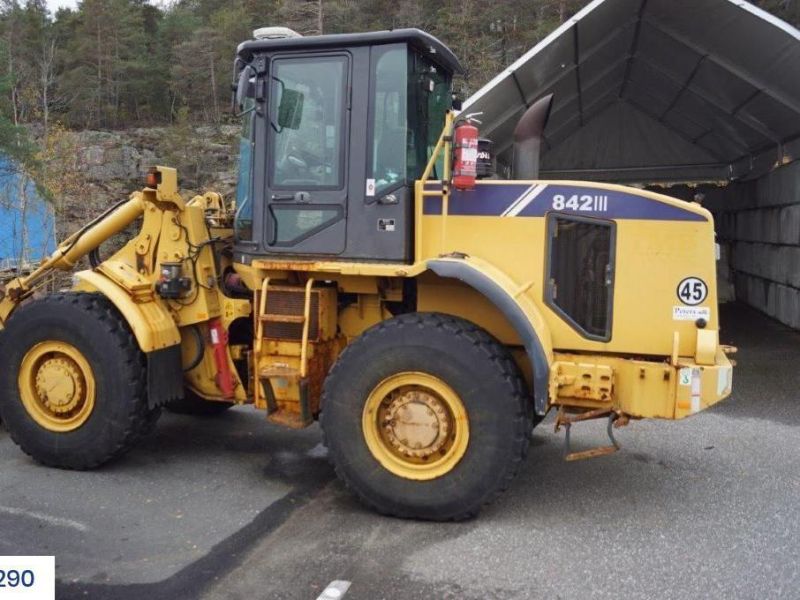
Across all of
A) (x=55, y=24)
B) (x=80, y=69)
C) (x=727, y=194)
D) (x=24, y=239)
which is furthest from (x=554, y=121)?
(x=55, y=24)

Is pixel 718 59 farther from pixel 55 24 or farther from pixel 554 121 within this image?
pixel 55 24

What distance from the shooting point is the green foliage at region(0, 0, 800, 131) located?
91.3 ft

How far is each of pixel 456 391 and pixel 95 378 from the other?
248cm

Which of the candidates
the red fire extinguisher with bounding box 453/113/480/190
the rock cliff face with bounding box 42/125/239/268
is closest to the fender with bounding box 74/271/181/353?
the red fire extinguisher with bounding box 453/113/480/190

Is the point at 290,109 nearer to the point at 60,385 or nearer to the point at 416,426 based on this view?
the point at 416,426

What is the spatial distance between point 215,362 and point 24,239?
1451 centimetres

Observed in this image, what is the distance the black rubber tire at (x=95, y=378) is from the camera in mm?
4840

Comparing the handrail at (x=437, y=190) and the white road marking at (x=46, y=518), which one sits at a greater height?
the handrail at (x=437, y=190)

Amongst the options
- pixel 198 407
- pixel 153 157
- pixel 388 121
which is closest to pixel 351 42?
pixel 388 121

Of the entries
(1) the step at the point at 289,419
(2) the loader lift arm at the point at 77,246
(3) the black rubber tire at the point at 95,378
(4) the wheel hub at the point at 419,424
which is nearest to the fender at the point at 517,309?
(4) the wheel hub at the point at 419,424

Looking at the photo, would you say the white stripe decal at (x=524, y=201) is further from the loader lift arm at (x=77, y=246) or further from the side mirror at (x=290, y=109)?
the loader lift arm at (x=77, y=246)

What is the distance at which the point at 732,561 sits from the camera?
3.84m

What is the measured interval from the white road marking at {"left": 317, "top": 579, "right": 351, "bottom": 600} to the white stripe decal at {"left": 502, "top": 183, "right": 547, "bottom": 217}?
2269 mm

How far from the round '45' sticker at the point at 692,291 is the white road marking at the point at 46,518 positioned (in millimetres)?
3671
